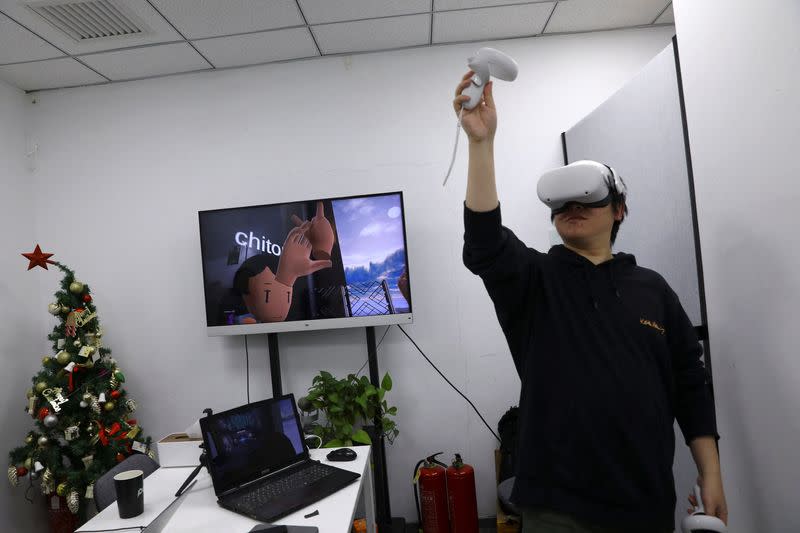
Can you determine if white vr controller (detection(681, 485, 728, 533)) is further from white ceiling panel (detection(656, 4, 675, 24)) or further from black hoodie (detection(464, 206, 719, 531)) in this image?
white ceiling panel (detection(656, 4, 675, 24))

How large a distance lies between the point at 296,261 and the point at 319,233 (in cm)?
20

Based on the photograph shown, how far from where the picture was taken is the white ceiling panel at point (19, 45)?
2.33m

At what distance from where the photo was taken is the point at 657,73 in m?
1.88

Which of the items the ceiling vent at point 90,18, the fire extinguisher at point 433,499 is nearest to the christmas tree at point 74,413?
the ceiling vent at point 90,18

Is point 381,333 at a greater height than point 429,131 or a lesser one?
lesser

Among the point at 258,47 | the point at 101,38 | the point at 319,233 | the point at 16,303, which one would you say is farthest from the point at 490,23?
the point at 16,303

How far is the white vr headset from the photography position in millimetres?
1131

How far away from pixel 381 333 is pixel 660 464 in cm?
196

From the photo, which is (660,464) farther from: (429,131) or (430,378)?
(429,131)

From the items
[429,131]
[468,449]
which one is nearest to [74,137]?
[429,131]

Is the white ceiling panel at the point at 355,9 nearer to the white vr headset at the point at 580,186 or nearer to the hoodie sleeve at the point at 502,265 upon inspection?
the white vr headset at the point at 580,186

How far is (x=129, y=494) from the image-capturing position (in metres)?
1.56

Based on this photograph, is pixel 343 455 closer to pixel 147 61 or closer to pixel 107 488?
pixel 107 488

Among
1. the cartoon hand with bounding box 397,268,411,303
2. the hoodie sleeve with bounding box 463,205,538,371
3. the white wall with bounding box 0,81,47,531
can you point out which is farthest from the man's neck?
the white wall with bounding box 0,81,47,531
